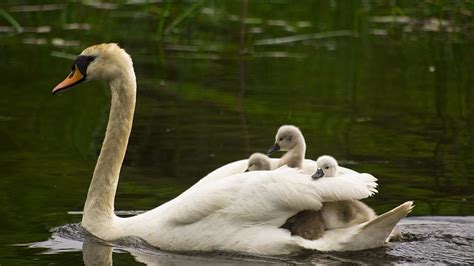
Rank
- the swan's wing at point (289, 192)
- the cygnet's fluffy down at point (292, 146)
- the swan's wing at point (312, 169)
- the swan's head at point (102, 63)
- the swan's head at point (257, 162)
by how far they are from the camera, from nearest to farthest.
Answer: the swan's wing at point (289, 192) < the swan's wing at point (312, 169) < the swan's head at point (257, 162) < the cygnet's fluffy down at point (292, 146) < the swan's head at point (102, 63)

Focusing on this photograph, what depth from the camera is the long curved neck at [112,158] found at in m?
8.80

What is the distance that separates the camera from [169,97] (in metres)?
13.8

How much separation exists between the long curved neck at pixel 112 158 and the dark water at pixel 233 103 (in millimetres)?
218

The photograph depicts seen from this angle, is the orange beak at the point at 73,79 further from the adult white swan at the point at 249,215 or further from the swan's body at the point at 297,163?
the swan's body at the point at 297,163

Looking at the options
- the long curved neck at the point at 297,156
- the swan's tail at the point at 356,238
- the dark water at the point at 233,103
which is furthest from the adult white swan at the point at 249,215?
the long curved neck at the point at 297,156

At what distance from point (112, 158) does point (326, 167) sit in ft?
5.52

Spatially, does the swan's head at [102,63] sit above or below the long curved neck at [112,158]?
above

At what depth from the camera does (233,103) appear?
1333 cm

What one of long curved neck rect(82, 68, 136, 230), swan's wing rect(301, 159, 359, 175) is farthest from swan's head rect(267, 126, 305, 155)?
long curved neck rect(82, 68, 136, 230)

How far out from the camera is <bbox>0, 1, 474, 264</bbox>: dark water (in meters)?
9.59

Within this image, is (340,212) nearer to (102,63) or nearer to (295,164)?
(295,164)

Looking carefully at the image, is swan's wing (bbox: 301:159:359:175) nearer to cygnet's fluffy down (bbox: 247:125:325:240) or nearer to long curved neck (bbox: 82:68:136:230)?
→ cygnet's fluffy down (bbox: 247:125:325:240)

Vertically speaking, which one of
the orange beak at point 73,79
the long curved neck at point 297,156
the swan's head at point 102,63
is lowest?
the long curved neck at point 297,156

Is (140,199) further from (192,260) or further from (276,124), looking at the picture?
(276,124)
